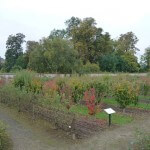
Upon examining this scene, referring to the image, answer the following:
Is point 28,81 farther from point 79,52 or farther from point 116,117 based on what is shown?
point 79,52

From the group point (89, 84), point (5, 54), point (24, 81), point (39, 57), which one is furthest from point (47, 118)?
point (5, 54)

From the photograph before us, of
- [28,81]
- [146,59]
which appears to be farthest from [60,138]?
[146,59]

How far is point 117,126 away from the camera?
1109 cm

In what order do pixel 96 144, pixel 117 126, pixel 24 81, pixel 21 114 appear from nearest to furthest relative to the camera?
1. pixel 96 144
2. pixel 117 126
3. pixel 21 114
4. pixel 24 81

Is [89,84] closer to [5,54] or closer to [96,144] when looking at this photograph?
[96,144]

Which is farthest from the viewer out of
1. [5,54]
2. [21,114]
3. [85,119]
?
[5,54]

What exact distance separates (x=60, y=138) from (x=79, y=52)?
41.8 metres

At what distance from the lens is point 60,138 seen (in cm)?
957

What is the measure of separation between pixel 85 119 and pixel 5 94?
6790 mm

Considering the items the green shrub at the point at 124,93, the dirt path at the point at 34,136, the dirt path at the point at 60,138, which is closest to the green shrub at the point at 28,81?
the dirt path at the point at 34,136

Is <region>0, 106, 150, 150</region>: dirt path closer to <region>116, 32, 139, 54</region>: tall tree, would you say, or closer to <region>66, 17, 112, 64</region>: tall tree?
<region>66, 17, 112, 64</region>: tall tree

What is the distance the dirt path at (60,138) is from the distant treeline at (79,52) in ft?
65.1

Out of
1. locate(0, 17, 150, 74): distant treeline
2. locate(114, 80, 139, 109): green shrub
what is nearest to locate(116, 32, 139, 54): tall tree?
locate(0, 17, 150, 74): distant treeline

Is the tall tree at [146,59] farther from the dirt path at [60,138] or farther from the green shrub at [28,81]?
the dirt path at [60,138]
